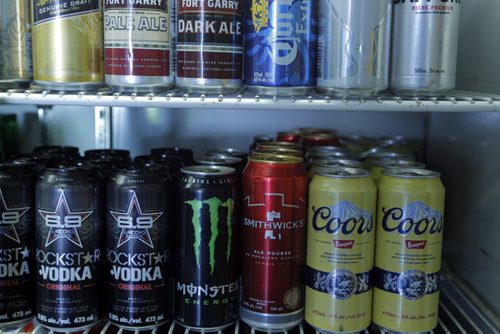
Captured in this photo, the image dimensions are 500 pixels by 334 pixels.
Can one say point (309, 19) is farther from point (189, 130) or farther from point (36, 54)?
point (189, 130)

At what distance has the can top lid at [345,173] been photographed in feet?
3.41

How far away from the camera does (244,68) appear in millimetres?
1067

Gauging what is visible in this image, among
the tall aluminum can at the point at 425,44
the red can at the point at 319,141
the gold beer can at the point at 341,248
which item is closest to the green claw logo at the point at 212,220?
the gold beer can at the point at 341,248

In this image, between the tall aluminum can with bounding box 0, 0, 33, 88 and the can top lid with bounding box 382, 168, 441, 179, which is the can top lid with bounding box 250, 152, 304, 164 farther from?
the tall aluminum can with bounding box 0, 0, 33, 88

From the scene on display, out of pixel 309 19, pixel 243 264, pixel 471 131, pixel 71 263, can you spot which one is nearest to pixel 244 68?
pixel 309 19

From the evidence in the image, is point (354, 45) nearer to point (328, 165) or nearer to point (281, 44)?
point (281, 44)

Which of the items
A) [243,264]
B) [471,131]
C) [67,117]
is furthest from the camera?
[67,117]

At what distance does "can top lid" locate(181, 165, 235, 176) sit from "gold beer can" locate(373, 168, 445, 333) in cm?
29

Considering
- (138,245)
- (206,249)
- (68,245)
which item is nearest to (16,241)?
(68,245)

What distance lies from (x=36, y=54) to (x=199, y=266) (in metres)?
0.50

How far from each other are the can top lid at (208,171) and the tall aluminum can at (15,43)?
1.23 feet

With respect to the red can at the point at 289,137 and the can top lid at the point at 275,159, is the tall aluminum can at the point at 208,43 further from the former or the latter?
the red can at the point at 289,137

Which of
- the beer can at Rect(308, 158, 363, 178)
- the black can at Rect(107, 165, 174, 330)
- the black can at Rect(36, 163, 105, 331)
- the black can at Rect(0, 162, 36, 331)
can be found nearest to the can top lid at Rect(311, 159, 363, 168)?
the beer can at Rect(308, 158, 363, 178)

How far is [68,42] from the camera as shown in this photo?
41.1 inches
